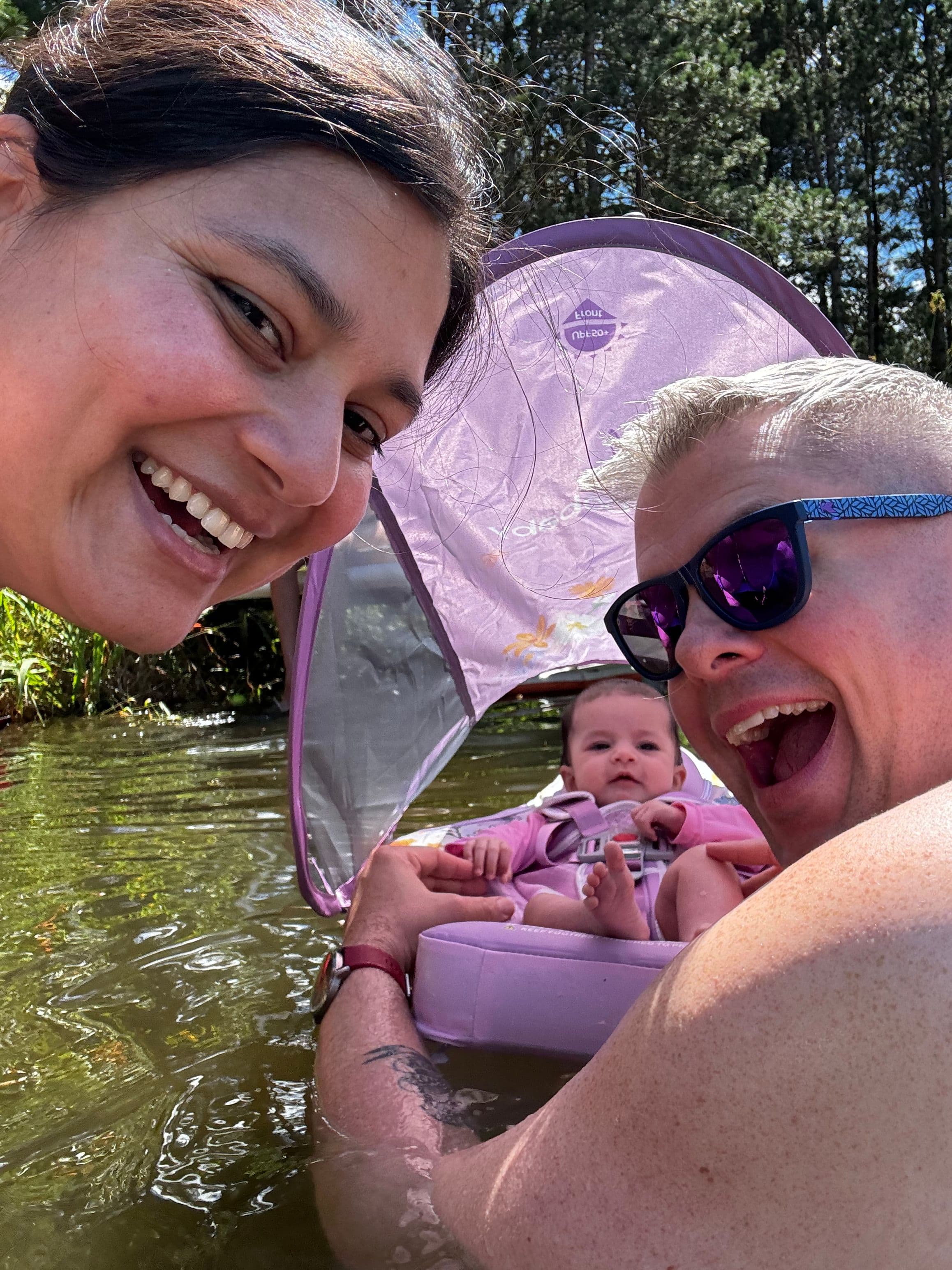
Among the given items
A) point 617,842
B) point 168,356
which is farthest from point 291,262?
point 617,842

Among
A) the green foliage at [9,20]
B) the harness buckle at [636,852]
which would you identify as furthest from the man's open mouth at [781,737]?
the green foliage at [9,20]

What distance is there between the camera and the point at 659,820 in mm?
3145

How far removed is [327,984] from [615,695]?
1681 millimetres

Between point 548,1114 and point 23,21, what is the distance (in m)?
10.6

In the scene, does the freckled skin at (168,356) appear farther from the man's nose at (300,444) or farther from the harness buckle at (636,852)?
the harness buckle at (636,852)

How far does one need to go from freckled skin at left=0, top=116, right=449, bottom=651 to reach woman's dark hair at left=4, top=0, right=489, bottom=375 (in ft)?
0.10

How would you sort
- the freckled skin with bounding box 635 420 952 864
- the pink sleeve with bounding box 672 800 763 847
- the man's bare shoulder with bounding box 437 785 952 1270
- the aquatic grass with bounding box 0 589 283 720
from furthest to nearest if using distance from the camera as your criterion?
the aquatic grass with bounding box 0 589 283 720 < the pink sleeve with bounding box 672 800 763 847 < the freckled skin with bounding box 635 420 952 864 < the man's bare shoulder with bounding box 437 785 952 1270

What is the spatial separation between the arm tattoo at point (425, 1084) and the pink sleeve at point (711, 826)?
1283 mm

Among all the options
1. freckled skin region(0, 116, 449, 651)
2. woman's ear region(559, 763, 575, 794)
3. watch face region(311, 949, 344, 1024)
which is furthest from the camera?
Result: woman's ear region(559, 763, 575, 794)

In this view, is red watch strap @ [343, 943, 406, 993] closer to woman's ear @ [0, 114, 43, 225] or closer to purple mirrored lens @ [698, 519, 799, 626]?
purple mirrored lens @ [698, 519, 799, 626]

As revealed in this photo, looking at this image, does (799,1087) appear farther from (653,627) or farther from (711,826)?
(711,826)

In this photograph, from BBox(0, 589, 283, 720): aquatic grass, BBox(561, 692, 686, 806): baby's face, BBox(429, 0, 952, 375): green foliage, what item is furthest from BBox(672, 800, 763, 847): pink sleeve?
BBox(0, 589, 283, 720): aquatic grass

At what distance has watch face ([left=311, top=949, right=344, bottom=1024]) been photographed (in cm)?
222

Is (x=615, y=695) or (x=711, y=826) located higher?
(x=615, y=695)
